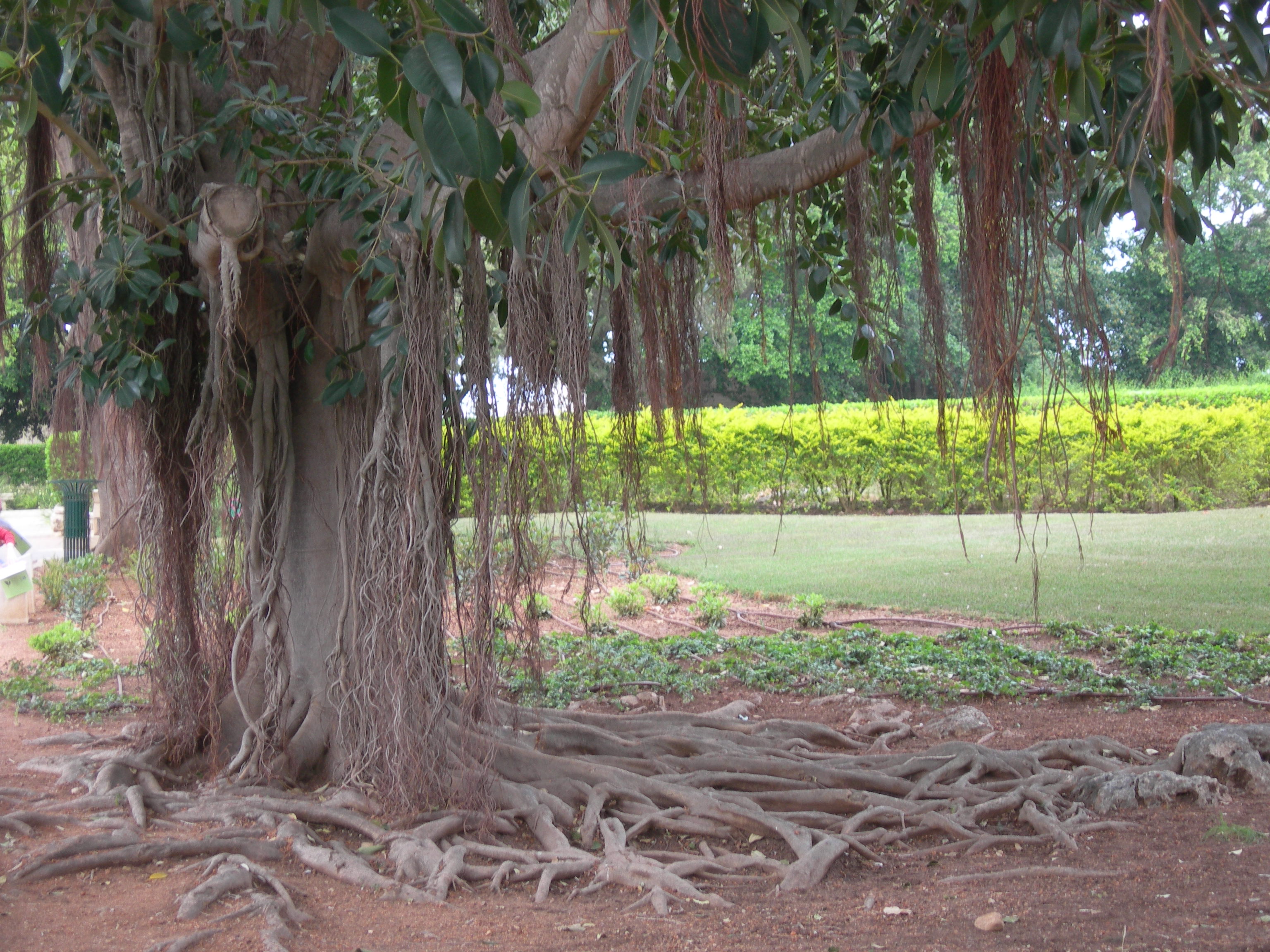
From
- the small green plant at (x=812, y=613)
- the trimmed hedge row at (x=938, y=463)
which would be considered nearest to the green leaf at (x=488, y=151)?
the small green plant at (x=812, y=613)

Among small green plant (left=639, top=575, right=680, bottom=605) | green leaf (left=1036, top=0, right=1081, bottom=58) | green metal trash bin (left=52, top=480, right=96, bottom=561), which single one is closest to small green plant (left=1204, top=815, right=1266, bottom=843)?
green leaf (left=1036, top=0, right=1081, bottom=58)

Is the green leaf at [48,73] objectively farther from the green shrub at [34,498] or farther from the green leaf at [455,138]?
the green shrub at [34,498]

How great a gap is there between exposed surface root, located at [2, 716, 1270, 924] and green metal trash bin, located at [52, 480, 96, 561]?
6.61 meters

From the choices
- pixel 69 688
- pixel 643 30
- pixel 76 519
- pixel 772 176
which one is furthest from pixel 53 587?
pixel 643 30

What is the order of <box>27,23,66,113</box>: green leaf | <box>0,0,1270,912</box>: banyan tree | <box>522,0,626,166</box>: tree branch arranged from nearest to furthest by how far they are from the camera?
<box>27,23,66,113</box>: green leaf → <box>0,0,1270,912</box>: banyan tree → <box>522,0,626,166</box>: tree branch

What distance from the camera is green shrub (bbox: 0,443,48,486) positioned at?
846 inches

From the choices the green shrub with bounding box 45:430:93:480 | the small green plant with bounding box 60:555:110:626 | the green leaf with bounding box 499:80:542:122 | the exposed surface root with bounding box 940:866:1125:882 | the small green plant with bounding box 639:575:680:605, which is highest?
the green leaf with bounding box 499:80:542:122

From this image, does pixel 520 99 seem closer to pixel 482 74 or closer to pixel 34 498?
pixel 482 74

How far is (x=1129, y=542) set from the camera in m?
9.98

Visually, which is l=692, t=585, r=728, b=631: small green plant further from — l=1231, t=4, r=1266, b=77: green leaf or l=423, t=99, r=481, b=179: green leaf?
l=423, t=99, r=481, b=179: green leaf

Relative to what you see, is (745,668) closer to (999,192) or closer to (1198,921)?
(1198,921)

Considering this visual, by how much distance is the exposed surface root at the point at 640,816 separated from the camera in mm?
2979

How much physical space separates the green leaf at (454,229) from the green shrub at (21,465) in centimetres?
2334

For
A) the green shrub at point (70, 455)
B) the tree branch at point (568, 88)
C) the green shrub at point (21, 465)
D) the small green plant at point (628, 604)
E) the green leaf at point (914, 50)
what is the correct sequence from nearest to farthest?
the green leaf at point (914, 50) → the tree branch at point (568, 88) → the green shrub at point (70, 455) → the small green plant at point (628, 604) → the green shrub at point (21, 465)
